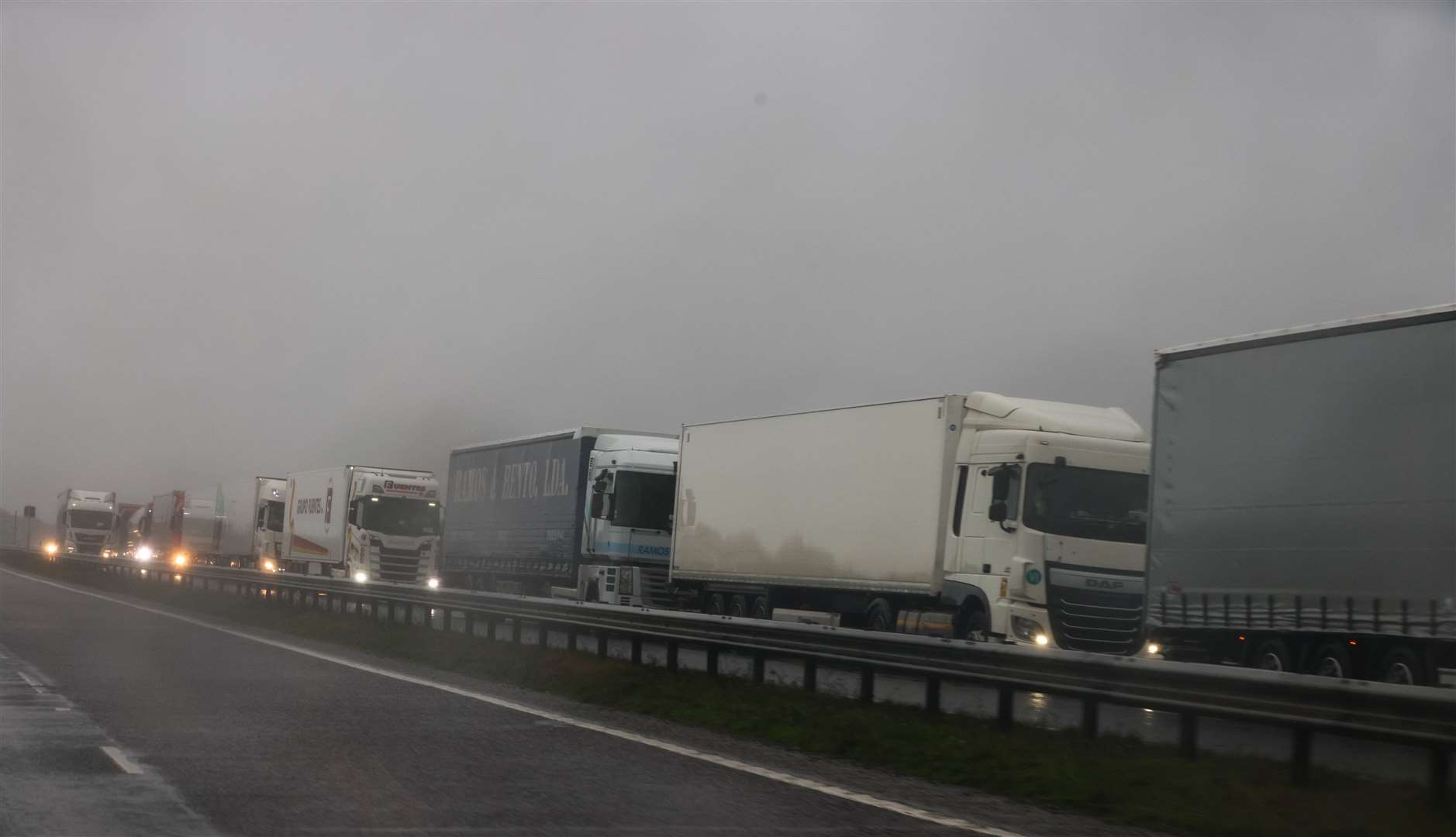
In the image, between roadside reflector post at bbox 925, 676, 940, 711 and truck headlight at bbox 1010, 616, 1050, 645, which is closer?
roadside reflector post at bbox 925, 676, 940, 711

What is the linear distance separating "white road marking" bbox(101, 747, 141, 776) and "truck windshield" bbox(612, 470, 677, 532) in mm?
18182

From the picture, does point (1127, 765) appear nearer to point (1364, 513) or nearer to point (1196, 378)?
point (1364, 513)

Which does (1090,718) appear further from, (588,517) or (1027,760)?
(588,517)

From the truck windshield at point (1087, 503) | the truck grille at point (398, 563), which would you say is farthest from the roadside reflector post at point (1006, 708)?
the truck grille at point (398, 563)

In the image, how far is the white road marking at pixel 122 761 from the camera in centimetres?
867

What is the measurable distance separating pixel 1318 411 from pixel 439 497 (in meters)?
31.3

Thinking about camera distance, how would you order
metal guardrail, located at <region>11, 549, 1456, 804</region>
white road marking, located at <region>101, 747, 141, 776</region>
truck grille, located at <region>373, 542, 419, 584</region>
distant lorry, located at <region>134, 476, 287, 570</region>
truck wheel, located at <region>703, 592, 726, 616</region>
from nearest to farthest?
metal guardrail, located at <region>11, 549, 1456, 804</region> → white road marking, located at <region>101, 747, 141, 776</region> → truck wheel, located at <region>703, 592, 726, 616</region> → truck grille, located at <region>373, 542, 419, 584</region> → distant lorry, located at <region>134, 476, 287, 570</region>

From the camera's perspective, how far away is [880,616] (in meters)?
19.7

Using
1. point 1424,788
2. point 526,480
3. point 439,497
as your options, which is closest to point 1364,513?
point 1424,788

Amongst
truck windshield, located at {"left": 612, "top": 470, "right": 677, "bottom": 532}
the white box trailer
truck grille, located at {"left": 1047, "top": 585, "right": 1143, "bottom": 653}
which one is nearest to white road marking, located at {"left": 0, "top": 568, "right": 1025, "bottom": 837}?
truck grille, located at {"left": 1047, "top": 585, "right": 1143, "bottom": 653}

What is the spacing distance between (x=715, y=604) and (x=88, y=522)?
64.2m

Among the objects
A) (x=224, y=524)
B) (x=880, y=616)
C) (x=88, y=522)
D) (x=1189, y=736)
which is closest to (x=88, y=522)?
(x=88, y=522)

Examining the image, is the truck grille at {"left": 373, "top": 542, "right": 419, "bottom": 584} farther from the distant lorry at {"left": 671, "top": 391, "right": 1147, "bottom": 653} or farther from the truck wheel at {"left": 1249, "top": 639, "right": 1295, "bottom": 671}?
the truck wheel at {"left": 1249, "top": 639, "right": 1295, "bottom": 671}

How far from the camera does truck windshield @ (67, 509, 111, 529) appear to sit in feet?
256
